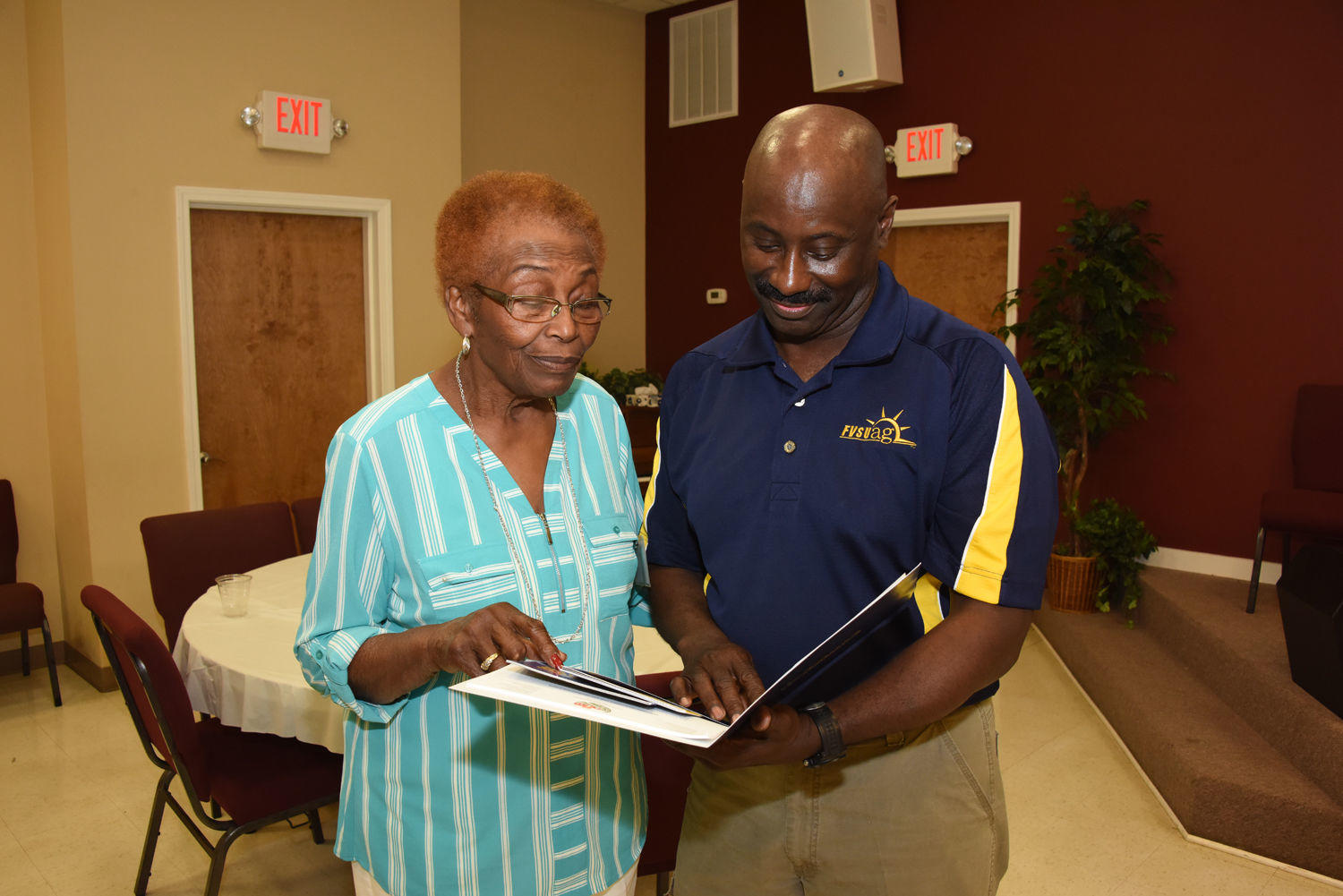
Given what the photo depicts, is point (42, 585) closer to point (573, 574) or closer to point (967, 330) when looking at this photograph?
point (573, 574)

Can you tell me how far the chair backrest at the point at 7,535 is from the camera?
4.86 m

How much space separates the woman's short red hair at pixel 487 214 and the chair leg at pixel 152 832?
2145mm

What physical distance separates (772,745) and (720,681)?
10 centimetres

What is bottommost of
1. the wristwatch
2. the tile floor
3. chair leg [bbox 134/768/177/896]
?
the tile floor

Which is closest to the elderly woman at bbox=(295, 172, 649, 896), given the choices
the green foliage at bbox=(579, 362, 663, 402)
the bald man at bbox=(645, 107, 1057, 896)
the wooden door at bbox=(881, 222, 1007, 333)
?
the bald man at bbox=(645, 107, 1057, 896)

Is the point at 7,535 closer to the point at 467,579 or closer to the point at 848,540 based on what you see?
the point at 467,579

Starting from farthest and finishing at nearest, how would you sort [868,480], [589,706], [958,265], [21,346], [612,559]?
1. [958,265]
2. [21,346]
3. [612,559]
4. [868,480]
5. [589,706]

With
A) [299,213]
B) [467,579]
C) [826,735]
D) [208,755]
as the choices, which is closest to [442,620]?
[467,579]

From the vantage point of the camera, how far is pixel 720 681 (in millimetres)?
1203

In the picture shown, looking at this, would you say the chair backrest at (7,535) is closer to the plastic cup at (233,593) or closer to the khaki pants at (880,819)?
the plastic cup at (233,593)

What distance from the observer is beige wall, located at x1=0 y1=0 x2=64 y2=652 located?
480cm

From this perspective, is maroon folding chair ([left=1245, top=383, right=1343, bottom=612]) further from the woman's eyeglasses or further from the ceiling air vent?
the ceiling air vent

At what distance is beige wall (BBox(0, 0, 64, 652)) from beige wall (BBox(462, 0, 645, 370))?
248 centimetres

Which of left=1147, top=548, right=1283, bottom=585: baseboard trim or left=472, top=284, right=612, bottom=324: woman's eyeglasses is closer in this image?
left=472, top=284, right=612, bottom=324: woman's eyeglasses
